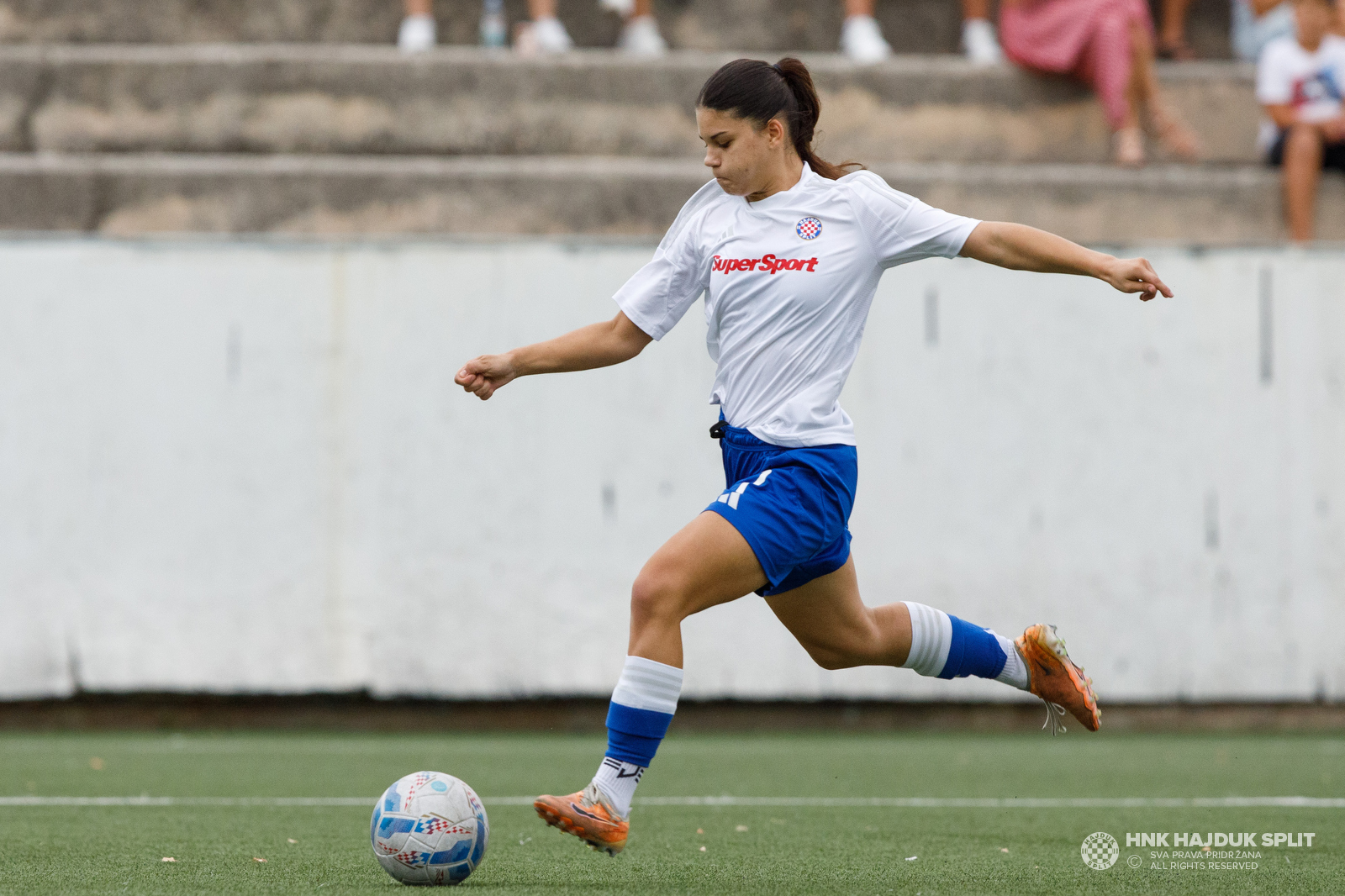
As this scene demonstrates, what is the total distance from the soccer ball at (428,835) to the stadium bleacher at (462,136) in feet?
20.3

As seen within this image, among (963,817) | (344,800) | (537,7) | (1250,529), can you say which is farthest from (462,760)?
(537,7)

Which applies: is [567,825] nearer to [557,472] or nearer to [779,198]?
[779,198]

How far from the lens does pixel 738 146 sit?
13.9 ft

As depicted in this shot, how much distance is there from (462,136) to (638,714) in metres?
7.06

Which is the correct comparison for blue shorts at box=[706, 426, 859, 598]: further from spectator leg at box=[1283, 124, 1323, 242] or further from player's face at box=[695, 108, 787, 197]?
spectator leg at box=[1283, 124, 1323, 242]

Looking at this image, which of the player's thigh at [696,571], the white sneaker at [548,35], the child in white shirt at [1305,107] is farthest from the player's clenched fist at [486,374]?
the child in white shirt at [1305,107]

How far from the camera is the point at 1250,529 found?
902 centimetres

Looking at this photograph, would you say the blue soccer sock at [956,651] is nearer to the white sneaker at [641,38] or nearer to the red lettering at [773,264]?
the red lettering at [773,264]

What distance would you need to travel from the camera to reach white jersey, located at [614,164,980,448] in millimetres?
4270

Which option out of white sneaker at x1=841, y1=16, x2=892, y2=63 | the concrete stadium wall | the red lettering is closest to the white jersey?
the red lettering

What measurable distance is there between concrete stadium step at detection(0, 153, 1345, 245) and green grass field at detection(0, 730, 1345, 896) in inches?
123

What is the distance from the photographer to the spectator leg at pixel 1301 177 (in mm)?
10164

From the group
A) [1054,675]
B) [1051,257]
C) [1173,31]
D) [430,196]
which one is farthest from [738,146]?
[1173,31]

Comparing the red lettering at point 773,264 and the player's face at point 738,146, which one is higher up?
the player's face at point 738,146
